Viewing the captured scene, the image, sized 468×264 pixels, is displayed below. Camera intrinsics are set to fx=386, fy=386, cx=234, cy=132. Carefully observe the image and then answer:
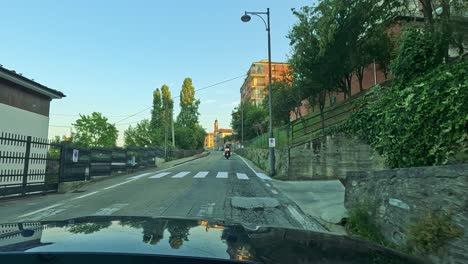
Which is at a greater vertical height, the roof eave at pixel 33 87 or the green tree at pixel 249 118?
the green tree at pixel 249 118

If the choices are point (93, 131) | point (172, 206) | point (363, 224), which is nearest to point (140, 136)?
point (93, 131)

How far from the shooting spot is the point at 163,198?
1120 cm

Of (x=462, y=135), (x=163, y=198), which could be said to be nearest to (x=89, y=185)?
(x=163, y=198)

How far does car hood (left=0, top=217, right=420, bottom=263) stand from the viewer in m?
2.07

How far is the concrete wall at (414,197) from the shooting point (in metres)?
4.18

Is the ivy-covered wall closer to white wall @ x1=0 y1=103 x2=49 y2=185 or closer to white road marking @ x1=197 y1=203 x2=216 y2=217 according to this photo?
white road marking @ x1=197 y1=203 x2=216 y2=217

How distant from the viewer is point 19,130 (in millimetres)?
19172

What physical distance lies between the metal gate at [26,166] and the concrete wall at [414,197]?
32.5ft

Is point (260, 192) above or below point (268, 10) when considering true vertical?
below

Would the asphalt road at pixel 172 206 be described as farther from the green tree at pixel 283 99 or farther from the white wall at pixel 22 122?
the green tree at pixel 283 99

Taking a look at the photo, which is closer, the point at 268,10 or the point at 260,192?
the point at 260,192

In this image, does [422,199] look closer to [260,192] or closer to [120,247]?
[120,247]

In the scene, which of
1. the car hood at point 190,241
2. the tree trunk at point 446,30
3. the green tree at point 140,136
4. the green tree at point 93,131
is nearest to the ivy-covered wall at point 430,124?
the car hood at point 190,241

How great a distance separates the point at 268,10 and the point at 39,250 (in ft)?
70.8
